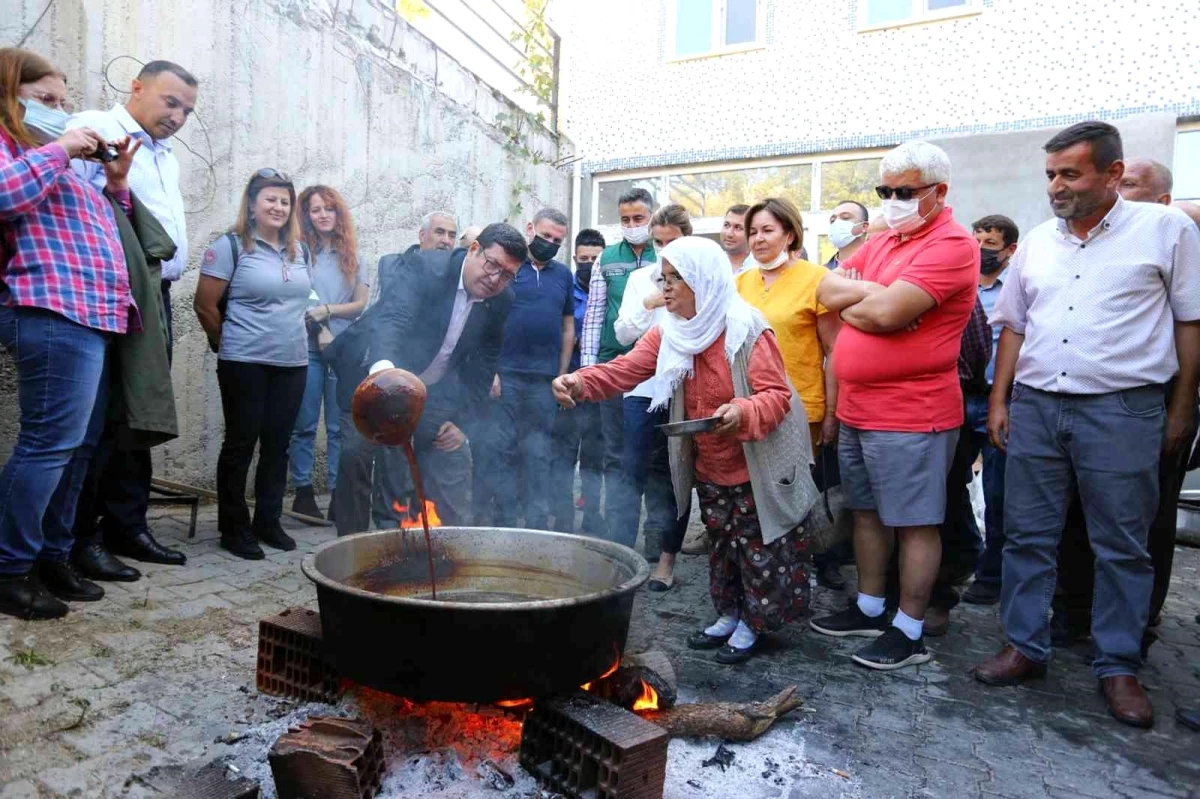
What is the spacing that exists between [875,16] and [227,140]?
320 inches

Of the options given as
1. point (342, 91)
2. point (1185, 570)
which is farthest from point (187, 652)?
point (1185, 570)

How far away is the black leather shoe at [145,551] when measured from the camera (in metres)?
4.48

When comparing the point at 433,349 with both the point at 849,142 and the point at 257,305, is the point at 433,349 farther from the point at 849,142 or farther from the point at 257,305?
the point at 849,142

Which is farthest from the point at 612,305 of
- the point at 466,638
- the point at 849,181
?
the point at 849,181

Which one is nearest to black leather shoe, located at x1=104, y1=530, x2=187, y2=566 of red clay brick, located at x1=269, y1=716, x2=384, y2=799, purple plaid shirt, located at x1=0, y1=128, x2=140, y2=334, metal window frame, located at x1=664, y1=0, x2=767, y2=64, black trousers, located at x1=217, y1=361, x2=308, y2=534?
black trousers, located at x1=217, y1=361, x2=308, y2=534

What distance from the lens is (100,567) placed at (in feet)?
13.5

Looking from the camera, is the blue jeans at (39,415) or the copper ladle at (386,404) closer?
the copper ladle at (386,404)

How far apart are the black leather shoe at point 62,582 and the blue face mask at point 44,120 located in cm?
202

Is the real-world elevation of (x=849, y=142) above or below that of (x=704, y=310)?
above

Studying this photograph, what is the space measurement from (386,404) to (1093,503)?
2.96 meters

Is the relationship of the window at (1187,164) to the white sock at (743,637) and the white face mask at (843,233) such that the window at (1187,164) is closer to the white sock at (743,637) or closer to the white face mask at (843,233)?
the white face mask at (843,233)

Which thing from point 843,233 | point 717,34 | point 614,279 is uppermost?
point 717,34

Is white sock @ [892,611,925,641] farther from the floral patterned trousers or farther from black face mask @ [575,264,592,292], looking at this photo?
black face mask @ [575,264,592,292]

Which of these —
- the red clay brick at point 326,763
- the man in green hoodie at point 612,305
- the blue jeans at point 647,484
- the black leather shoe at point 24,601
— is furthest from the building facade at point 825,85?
the red clay brick at point 326,763
